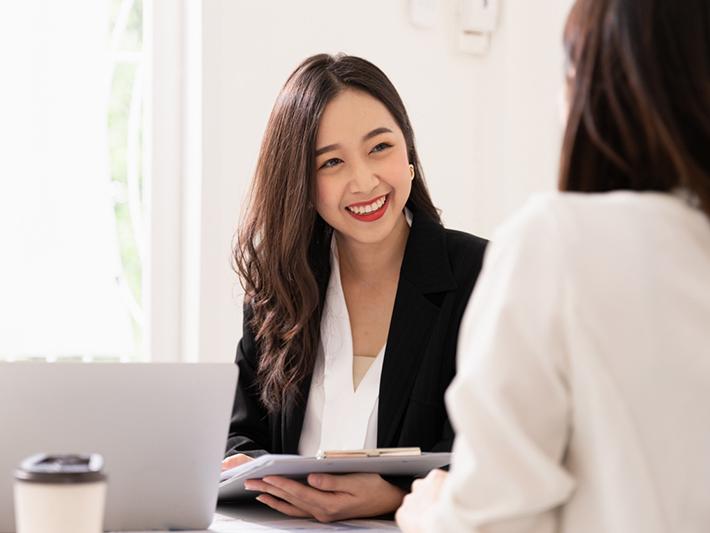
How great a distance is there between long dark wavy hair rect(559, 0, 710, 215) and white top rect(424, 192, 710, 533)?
6 centimetres

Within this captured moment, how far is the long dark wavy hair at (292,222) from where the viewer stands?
91.1 inches

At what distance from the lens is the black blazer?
2.19 metres

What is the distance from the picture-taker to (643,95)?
3.18 feet

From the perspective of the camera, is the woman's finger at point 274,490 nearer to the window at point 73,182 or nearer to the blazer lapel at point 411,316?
the blazer lapel at point 411,316

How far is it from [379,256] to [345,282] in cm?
11

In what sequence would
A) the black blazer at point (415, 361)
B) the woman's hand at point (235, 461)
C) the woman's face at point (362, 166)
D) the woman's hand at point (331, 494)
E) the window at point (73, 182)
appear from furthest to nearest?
1. the window at point (73, 182)
2. the woman's face at point (362, 166)
3. the black blazer at point (415, 361)
4. the woman's hand at point (235, 461)
5. the woman's hand at point (331, 494)

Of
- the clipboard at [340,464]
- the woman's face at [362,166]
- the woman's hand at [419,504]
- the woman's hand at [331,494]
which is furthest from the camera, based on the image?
the woman's face at [362,166]

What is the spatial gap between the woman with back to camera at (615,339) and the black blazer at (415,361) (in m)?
1.11

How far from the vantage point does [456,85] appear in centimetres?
365

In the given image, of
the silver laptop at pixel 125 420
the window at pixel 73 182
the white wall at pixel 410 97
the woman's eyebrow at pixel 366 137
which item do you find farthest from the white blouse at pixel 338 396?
the window at pixel 73 182

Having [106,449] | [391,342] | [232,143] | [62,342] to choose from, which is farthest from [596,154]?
[62,342]

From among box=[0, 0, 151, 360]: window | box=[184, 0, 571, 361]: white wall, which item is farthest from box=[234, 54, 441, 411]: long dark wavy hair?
box=[0, 0, 151, 360]: window

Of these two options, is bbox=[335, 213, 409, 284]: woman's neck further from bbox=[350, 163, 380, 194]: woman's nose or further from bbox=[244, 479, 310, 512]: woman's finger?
bbox=[244, 479, 310, 512]: woman's finger

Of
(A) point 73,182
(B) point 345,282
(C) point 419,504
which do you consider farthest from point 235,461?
(A) point 73,182
